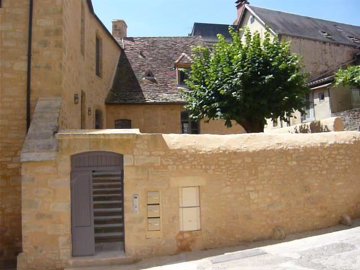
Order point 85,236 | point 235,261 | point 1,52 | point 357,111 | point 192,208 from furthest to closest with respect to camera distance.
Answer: point 357,111 → point 1,52 → point 192,208 → point 85,236 → point 235,261

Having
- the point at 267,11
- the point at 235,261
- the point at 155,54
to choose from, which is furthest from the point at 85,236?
the point at 267,11

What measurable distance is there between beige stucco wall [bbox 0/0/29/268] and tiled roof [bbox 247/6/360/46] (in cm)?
1750

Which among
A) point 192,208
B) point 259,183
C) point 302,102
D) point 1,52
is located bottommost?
point 192,208

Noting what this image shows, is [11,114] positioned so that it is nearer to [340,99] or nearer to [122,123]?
[122,123]

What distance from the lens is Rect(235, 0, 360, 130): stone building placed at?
21.2m

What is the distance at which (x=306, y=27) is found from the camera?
83.4 feet

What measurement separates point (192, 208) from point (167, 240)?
3.19 feet

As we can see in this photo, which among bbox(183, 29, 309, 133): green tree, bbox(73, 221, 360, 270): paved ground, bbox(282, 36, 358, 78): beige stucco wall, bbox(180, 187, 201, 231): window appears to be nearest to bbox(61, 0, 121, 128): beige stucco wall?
bbox(180, 187, 201, 231): window

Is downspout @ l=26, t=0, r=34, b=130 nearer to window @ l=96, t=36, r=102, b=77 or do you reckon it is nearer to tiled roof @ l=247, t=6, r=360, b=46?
window @ l=96, t=36, r=102, b=77

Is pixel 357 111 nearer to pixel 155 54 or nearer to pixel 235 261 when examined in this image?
pixel 155 54

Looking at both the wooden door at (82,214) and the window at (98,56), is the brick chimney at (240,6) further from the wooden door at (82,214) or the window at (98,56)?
the wooden door at (82,214)

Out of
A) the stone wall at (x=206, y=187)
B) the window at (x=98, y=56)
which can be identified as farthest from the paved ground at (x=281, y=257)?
the window at (x=98, y=56)

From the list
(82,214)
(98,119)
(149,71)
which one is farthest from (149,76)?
(82,214)

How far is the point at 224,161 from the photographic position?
8664 mm
